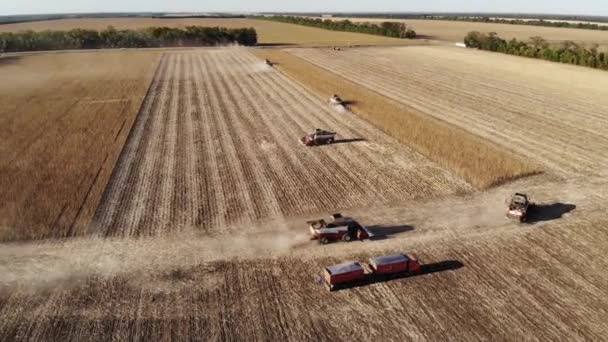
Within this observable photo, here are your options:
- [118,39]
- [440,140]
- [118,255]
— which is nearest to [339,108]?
[440,140]

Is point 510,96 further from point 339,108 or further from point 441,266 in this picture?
point 441,266

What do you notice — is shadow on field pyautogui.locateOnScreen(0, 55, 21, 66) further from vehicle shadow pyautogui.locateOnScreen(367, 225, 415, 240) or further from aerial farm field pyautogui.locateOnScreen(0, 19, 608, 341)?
vehicle shadow pyautogui.locateOnScreen(367, 225, 415, 240)

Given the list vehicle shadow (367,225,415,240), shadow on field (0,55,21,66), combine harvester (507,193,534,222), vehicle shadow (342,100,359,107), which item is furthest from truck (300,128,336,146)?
shadow on field (0,55,21,66)

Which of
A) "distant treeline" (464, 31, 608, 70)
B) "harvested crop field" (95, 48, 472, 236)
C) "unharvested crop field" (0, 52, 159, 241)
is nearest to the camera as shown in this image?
"unharvested crop field" (0, 52, 159, 241)

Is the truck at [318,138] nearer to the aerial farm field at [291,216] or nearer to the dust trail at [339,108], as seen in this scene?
the aerial farm field at [291,216]

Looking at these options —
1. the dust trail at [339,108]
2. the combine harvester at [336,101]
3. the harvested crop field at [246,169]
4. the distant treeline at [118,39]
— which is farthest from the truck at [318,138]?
the distant treeline at [118,39]

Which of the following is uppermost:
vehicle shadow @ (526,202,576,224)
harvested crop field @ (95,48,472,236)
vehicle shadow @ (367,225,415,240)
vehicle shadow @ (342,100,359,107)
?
vehicle shadow @ (342,100,359,107)
